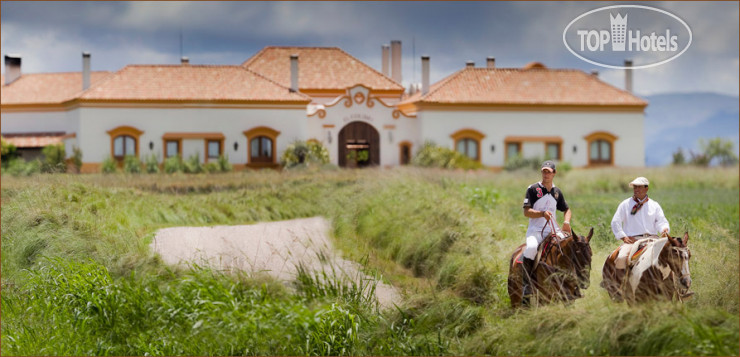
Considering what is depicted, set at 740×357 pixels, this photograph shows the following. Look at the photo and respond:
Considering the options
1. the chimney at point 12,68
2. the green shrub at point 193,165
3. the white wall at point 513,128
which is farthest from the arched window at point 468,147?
the chimney at point 12,68

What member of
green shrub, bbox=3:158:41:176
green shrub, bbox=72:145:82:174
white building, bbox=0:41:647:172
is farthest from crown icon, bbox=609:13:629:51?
green shrub, bbox=72:145:82:174

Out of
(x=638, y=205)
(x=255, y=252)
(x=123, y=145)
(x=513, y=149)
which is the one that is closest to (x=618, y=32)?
(x=638, y=205)

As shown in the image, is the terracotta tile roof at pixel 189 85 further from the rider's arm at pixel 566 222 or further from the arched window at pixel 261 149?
the rider's arm at pixel 566 222

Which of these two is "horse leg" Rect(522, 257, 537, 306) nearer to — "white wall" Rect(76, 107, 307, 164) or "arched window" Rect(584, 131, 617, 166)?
"white wall" Rect(76, 107, 307, 164)

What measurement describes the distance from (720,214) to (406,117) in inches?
607

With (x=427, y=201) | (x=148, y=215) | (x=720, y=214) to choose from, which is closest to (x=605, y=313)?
(x=720, y=214)

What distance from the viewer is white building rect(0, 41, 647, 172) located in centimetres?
2586

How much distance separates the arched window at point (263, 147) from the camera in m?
26.3

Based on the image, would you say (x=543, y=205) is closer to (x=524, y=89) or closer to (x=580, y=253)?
(x=580, y=253)

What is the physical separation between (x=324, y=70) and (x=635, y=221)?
901 inches

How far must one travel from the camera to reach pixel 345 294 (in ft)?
34.9

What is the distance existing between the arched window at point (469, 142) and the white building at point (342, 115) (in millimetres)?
34

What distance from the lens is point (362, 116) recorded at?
90.7 ft

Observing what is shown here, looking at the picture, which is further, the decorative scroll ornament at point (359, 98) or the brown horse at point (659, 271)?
the decorative scroll ornament at point (359, 98)
